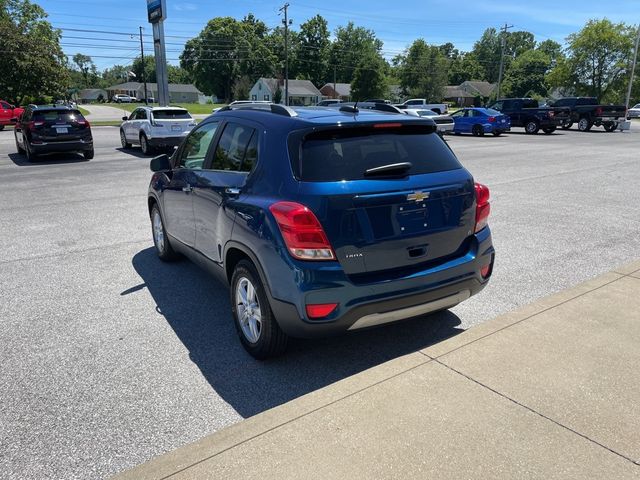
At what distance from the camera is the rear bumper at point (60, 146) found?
A: 15.3 m

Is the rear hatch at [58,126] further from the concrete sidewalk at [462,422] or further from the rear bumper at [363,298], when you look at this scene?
the concrete sidewalk at [462,422]

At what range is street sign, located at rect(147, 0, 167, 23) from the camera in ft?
105

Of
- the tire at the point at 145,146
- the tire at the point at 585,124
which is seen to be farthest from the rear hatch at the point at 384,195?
the tire at the point at 585,124

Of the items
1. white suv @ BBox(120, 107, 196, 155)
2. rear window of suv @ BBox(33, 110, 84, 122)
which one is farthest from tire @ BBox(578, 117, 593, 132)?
rear window of suv @ BBox(33, 110, 84, 122)

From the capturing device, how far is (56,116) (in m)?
15.6

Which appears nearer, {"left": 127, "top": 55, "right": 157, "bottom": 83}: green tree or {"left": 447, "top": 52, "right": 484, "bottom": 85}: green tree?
{"left": 447, "top": 52, "right": 484, "bottom": 85}: green tree

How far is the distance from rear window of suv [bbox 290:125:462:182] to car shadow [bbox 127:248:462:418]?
1220mm

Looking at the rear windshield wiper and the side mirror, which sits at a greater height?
the rear windshield wiper

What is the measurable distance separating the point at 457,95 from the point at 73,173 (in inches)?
4309

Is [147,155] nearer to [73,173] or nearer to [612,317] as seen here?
[73,173]

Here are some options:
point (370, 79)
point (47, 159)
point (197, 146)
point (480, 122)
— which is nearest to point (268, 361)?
point (197, 146)

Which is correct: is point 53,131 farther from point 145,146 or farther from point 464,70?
point 464,70

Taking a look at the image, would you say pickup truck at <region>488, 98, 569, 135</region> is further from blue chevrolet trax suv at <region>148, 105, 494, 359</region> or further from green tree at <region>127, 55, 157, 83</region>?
green tree at <region>127, 55, 157, 83</region>

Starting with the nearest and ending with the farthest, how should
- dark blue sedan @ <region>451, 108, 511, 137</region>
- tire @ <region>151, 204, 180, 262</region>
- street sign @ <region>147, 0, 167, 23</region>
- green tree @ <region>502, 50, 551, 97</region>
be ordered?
tire @ <region>151, 204, 180, 262</region>, dark blue sedan @ <region>451, 108, 511, 137</region>, street sign @ <region>147, 0, 167, 23</region>, green tree @ <region>502, 50, 551, 97</region>
